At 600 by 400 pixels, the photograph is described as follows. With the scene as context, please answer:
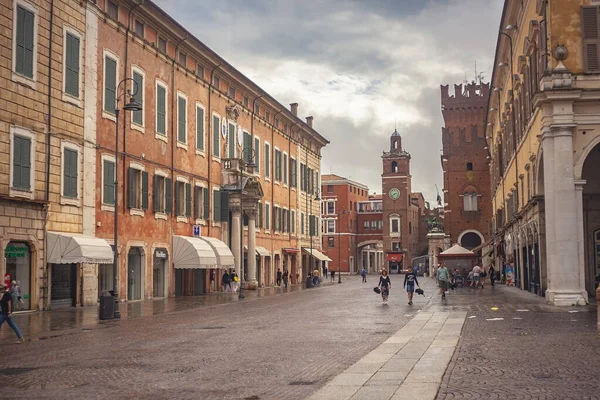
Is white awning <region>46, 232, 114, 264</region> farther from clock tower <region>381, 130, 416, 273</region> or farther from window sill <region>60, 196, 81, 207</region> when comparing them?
clock tower <region>381, 130, 416, 273</region>

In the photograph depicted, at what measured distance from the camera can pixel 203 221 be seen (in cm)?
4412

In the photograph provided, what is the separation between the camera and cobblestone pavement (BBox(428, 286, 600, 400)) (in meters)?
9.98

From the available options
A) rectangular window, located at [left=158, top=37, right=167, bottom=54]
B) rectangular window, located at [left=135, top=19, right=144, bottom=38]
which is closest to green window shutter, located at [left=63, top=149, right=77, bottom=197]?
rectangular window, located at [left=135, top=19, right=144, bottom=38]

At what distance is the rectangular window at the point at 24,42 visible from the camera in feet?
87.9

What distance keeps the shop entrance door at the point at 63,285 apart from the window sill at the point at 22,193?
10.00 feet

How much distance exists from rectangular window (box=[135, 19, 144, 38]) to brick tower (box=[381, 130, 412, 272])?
9370 centimetres

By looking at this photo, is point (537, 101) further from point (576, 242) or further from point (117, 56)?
point (117, 56)

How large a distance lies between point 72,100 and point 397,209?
10048 cm

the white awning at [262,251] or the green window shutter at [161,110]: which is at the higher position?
the green window shutter at [161,110]

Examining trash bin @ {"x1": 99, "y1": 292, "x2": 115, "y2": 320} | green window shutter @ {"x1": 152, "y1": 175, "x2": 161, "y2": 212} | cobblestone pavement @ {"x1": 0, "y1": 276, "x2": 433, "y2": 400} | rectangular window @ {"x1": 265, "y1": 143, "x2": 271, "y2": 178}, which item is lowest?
cobblestone pavement @ {"x1": 0, "y1": 276, "x2": 433, "y2": 400}

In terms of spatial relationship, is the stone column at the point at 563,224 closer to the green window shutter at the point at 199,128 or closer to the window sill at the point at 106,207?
the window sill at the point at 106,207

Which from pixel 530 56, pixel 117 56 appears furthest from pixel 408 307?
pixel 117 56

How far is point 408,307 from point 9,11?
1777cm

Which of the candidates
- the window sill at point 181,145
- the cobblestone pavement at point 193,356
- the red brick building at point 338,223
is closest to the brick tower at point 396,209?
the red brick building at point 338,223
